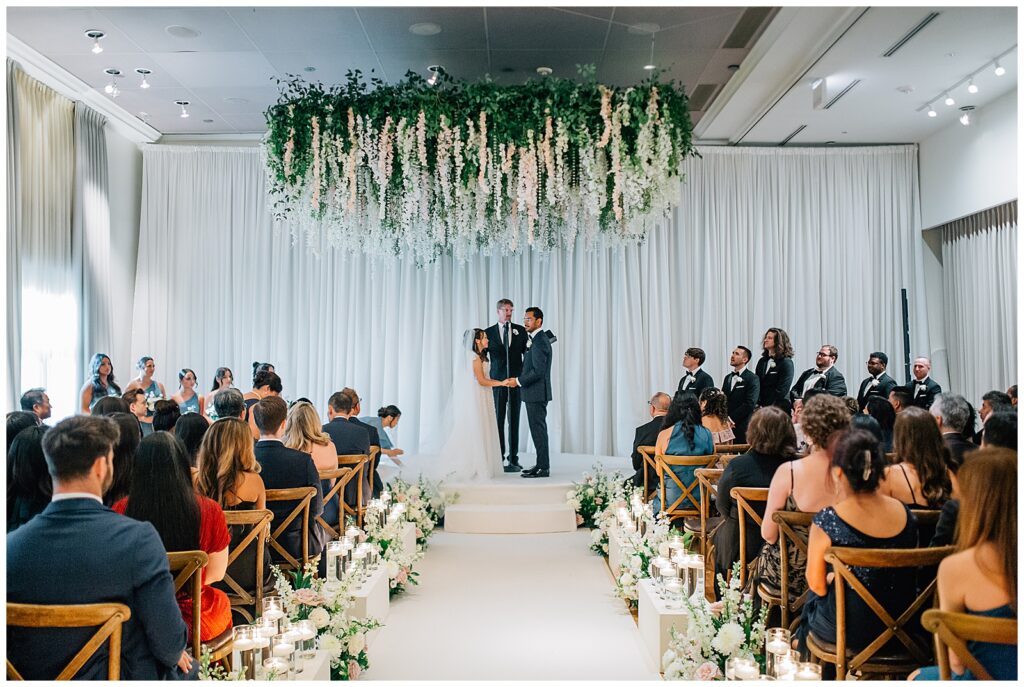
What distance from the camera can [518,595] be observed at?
5332 mm

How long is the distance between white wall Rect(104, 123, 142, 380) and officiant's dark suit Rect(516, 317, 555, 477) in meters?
5.17

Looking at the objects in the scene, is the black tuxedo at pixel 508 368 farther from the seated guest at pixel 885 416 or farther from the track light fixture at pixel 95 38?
the track light fixture at pixel 95 38

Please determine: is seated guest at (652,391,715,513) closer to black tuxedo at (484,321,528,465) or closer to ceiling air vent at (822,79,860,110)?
black tuxedo at (484,321,528,465)

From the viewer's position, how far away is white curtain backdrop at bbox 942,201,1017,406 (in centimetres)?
871

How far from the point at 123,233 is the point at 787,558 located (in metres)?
9.39

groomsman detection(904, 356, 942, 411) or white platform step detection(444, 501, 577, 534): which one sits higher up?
groomsman detection(904, 356, 942, 411)

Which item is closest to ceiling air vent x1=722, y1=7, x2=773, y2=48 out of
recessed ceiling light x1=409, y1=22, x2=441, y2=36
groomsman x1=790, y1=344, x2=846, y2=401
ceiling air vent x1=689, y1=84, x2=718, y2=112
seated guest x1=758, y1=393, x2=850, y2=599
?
ceiling air vent x1=689, y1=84, x2=718, y2=112

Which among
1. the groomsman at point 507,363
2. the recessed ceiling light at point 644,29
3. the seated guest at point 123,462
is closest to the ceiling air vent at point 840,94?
the recessed ceiling light at point 644,29

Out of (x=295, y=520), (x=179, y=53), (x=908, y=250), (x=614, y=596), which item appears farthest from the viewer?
(x=908, y=250)

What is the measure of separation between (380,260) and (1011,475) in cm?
923

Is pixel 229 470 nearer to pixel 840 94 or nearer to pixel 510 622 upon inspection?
pixel 510 622

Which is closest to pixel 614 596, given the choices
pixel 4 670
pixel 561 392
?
pixel 4 670

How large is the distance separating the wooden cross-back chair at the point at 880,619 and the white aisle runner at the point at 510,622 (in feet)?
4.07

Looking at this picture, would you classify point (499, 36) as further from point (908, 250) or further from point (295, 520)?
point (908, 250)
